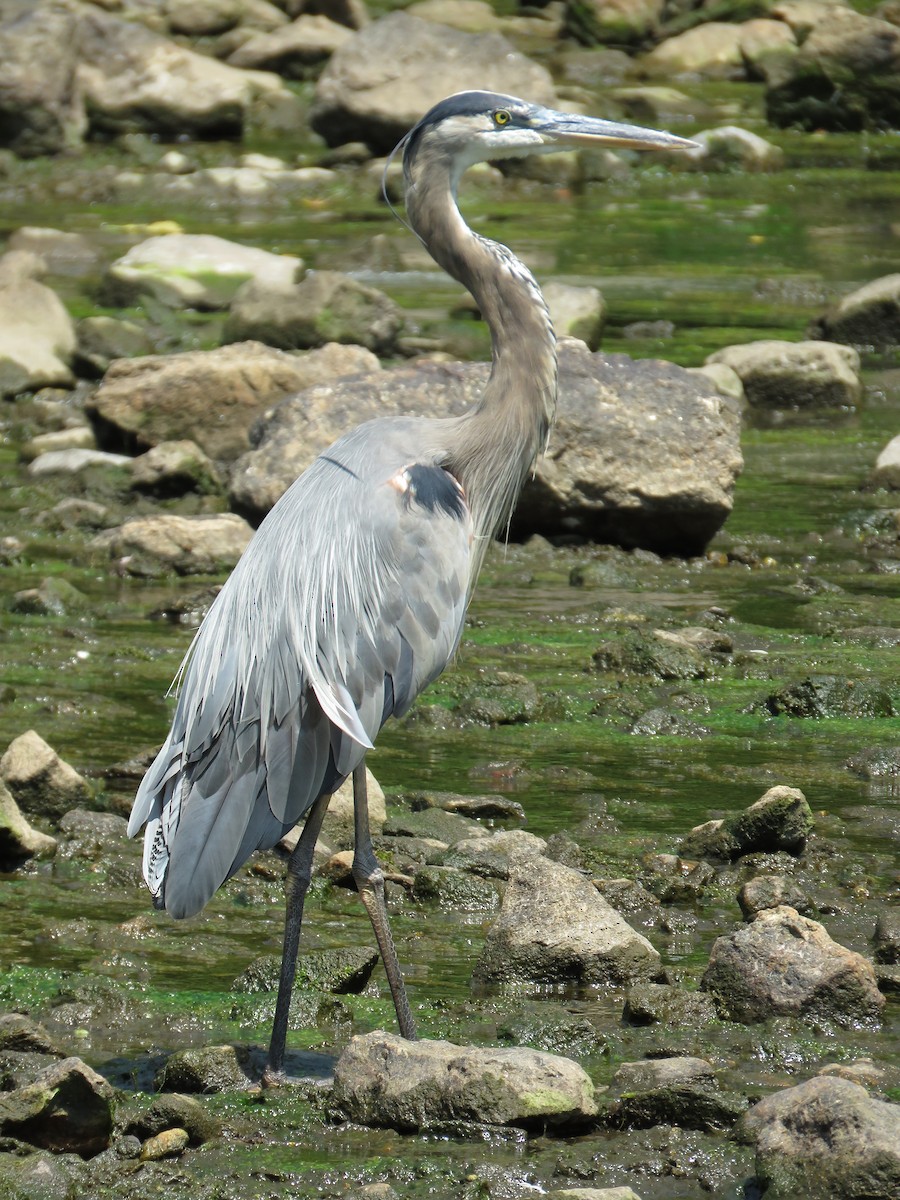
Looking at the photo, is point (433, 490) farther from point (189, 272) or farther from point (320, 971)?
point (189, 272)

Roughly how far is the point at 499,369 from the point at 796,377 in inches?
340

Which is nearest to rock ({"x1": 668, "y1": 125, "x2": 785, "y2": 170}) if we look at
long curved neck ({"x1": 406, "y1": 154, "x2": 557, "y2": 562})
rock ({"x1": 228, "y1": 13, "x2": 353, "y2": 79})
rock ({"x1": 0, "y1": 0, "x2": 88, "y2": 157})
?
rock ({"x1": 228, "y1": 13, "x2": 353, "y2": 79})

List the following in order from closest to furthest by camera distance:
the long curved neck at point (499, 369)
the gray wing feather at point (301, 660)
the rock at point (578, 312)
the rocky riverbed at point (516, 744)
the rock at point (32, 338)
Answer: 1. the rocky riverbed at point (516, 744)
2. the gray wing feather at point (301, 660)
3. the long curved neck at point (499, 369)
4. the rock at point (32, 338)
5. the rock at point (578, 312)

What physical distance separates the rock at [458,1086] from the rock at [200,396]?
25.7 ft

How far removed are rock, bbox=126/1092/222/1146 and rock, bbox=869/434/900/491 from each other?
8359mm

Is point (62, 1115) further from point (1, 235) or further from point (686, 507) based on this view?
point (1, 235)

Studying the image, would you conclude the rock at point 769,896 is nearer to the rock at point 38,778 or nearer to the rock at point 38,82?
the rock at point 38,778

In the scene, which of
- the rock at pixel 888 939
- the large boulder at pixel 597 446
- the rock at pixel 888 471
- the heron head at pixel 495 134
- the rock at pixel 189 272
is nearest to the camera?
the rock at pixel 888 939

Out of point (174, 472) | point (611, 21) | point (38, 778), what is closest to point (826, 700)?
point (38, 778)

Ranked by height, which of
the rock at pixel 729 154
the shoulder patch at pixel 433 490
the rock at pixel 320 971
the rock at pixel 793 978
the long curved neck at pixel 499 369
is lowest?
the rock at pixel 320 971

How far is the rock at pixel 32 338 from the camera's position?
1409 centimetres

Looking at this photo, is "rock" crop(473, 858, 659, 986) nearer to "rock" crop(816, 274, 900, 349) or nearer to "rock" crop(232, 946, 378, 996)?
"rock" crop(232, 946, 378, 996)

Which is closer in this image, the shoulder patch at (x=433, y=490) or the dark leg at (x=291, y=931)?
the dark leg at (x=291, y=931)

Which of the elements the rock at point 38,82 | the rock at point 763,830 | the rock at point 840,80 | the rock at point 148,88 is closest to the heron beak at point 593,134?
the rock at point 763,830
